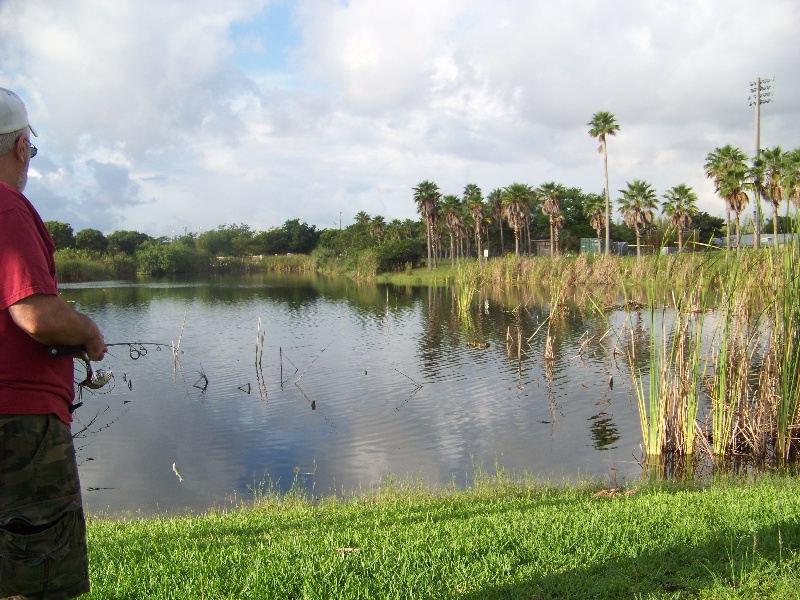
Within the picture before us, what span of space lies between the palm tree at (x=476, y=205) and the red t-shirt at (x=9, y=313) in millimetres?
65237

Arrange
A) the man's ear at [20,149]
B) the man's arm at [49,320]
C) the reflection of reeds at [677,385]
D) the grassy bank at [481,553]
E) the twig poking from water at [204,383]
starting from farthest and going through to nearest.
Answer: the twig poking from water at [204,383] < the reflection of reeds at [677,385] < the grassy bank at [481,553] < the man's ear at [20,149] < the man's arm at [49,320]

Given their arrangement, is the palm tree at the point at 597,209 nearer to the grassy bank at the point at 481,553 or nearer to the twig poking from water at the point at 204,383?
the twig poking from water at the point at 204,383

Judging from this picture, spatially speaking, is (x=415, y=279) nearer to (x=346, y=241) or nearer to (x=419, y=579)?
(x=346, y=241)

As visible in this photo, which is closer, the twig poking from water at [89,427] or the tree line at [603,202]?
the twig poking from water at [89,427]

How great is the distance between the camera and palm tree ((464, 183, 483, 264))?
232 feet

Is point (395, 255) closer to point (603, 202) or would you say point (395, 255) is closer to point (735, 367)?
point (603, 202)

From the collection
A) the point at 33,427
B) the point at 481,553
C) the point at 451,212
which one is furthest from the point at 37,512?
the point at 451,212

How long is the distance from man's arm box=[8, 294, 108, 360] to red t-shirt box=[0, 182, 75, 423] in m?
0.03

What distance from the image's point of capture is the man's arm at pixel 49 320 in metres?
2.38

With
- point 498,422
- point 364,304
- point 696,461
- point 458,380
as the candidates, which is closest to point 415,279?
point 364,304

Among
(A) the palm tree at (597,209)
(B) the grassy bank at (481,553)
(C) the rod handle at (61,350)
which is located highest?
(A) the palm tree at (597,209)

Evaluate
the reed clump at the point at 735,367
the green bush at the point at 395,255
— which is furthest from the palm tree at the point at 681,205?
the reed clump at the point at 735,367

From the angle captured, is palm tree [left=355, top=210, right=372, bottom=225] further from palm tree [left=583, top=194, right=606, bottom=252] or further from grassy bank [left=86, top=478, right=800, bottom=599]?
grassy bank [left=86, top=478, right=800, bottom=599]

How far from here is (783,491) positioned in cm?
651
